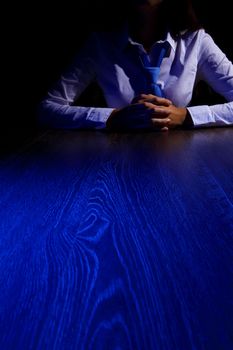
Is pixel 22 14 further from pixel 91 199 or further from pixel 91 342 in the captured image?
A: pixel 91 342

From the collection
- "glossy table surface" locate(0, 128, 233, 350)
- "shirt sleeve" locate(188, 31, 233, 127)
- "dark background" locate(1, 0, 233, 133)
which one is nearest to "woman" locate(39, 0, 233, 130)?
"shirt sleeve" locate(188, 31, 233, 127)

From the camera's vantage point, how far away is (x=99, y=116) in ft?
4.29

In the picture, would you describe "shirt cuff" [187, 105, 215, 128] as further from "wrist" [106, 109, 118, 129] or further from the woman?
"wrist" [106, 109, 118, 129]

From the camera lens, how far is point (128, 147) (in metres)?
0.99

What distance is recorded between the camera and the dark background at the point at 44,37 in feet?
7.10

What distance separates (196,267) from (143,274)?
0.06 meters

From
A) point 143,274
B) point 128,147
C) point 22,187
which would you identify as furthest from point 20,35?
point 143,274

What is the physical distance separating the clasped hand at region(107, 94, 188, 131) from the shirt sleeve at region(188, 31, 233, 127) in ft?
0.21

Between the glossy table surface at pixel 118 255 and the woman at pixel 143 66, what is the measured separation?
62 cm

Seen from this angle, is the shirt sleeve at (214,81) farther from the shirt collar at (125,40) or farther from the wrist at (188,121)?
the shirt collar at (125,40)

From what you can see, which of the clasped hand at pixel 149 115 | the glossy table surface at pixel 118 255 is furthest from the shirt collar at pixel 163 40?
the glossy table surface at pixel 118 255

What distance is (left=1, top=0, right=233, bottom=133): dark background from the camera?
216 centimetres

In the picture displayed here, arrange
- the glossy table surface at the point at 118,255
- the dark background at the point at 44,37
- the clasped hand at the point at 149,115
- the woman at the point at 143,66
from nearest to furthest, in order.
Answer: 1. the glossy table surface at the point at 118,255
2. the clasped hand at the point at 149,115
3. the woman at the point at 143,66
4. the dark background at the point at 44,37

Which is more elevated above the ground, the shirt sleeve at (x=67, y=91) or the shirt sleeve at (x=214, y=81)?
the shirt sleeve at (x=67, y=91)
